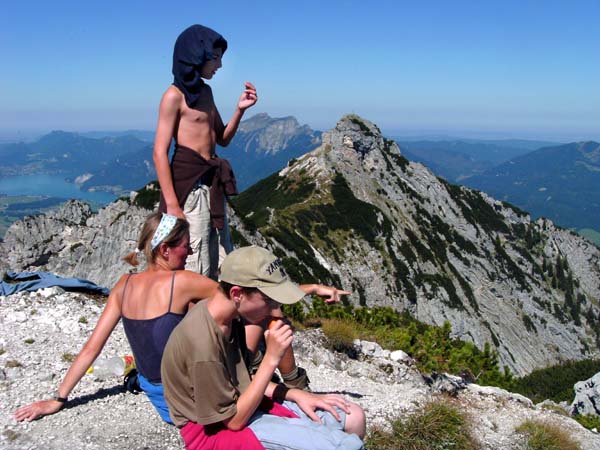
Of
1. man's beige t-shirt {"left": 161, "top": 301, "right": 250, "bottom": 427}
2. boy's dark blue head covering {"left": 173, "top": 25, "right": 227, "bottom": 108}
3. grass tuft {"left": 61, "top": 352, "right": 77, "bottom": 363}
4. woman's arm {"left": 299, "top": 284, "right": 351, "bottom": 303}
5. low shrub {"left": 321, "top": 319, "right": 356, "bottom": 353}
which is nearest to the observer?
man's beige t-shirt {"left": 161, "top": 301, "right": 250, "bottom": 427}

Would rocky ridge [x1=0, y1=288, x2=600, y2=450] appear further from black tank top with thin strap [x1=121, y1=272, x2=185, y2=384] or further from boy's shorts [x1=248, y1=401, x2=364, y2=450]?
boy's shorts [x1=248, y1=401, x2=364, y2=450]

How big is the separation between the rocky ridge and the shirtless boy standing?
1.99 m

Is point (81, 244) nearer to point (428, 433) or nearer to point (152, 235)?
point (152, 235)

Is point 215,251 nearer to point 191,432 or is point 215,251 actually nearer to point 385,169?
point 191,432

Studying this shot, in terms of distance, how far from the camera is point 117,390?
6.49 m

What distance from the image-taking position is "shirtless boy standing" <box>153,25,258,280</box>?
5.29 meters

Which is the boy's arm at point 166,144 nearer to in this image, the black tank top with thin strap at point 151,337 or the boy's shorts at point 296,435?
the black tank top with thin strap at point 151,337

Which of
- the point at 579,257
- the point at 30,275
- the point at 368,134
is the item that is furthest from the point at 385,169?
the point at 30,275

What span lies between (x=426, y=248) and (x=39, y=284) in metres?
68.2

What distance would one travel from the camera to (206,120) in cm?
585

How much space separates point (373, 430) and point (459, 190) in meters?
101

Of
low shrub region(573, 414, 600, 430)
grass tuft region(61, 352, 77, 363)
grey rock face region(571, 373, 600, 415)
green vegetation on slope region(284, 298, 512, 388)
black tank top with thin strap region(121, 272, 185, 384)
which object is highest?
black tank top with thin strap region(121, 272, 185, 384)

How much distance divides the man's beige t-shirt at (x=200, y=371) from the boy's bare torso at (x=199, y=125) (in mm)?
2569

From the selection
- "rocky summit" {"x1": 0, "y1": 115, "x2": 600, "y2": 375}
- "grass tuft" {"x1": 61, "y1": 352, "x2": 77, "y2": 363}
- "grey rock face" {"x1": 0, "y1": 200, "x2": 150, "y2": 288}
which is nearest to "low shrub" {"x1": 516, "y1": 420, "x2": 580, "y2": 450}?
"grass tuft" {"x1": 61, "y1": 352, "x2": 77, "y2": 363}
